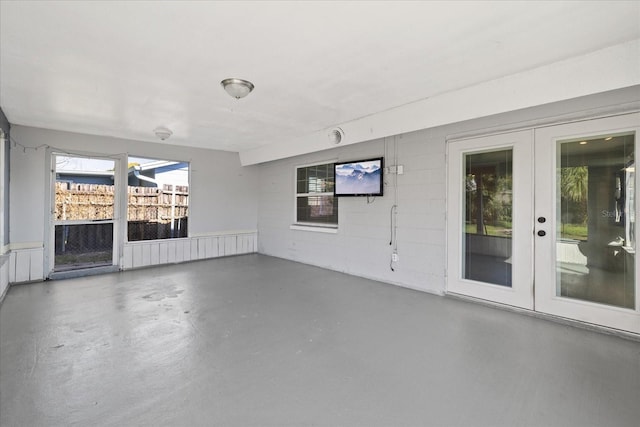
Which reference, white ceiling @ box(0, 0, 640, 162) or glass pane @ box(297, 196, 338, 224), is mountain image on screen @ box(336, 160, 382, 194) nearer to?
glass pane @ box(297, 196, 338, 224)

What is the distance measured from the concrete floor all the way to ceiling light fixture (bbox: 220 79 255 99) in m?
2.48

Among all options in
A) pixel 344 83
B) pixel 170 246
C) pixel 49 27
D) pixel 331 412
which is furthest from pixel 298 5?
pixel 170 246

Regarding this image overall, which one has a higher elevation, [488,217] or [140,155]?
[140,155]

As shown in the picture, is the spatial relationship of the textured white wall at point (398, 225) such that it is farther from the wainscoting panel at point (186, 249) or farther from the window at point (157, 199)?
the window at point (157, 199)

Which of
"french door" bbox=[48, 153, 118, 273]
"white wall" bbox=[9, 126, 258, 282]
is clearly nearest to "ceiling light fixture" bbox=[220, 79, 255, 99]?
"white wall" bbox=[9, 126, 258, 282]

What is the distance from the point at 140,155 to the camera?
20.0 ft

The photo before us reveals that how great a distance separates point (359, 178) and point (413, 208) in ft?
3.58

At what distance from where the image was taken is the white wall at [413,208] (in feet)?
11.1

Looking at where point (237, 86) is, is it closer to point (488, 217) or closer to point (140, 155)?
point (488, 217)

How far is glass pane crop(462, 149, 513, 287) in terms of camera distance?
378cm

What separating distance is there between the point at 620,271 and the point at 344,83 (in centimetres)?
337

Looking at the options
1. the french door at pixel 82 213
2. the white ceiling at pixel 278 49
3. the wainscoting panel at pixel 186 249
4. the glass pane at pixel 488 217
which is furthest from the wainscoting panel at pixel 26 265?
the glass pane at pixel 488 217

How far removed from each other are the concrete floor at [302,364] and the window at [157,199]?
2.23 metres

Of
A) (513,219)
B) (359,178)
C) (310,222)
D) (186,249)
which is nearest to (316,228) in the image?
(310,222)
